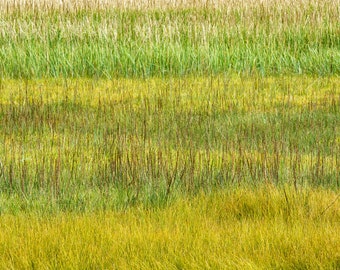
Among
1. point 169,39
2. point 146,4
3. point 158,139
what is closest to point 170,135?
point 158,139

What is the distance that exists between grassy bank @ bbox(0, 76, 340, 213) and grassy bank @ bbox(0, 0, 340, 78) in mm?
726

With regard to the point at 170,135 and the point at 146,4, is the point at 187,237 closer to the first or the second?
the point at 170,135

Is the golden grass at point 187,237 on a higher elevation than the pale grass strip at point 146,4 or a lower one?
lower

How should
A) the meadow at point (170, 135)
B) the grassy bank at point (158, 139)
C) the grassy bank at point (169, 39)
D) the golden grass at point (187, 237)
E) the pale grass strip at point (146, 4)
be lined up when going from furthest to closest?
1. the pale grass strip at point (146, 4)
2. the grassy bank at point (169, 39)
3. the grassy bank at point (158, 139)
4. the meadow at point (170, 135)
5. the golden grass at point (187, 237)

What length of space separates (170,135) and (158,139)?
3.25ft

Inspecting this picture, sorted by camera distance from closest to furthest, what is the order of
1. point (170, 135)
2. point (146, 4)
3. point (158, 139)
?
1. point (158, 139)
2. point (170, 135)
3. point (146, 4)

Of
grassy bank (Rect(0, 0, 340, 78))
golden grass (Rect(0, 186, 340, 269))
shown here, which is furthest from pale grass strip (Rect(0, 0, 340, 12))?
golden grass (Rect(0, 186, 340, 269))

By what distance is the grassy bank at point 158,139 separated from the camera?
6.00 m

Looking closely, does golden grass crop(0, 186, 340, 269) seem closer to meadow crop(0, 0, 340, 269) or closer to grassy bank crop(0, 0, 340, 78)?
meadow crop(0, 0, 340, 269)

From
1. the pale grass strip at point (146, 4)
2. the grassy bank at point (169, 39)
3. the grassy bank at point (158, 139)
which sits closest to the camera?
the grassy bank at point (158, 139)

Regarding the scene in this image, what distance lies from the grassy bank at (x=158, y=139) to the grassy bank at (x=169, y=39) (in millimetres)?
726

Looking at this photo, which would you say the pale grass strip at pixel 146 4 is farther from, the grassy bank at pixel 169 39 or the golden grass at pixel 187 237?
the golden grass at pixel 187 237

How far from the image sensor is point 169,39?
13656 mm

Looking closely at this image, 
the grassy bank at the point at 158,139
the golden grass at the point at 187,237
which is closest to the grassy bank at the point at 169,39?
the grassy bank at the point at 158,139
